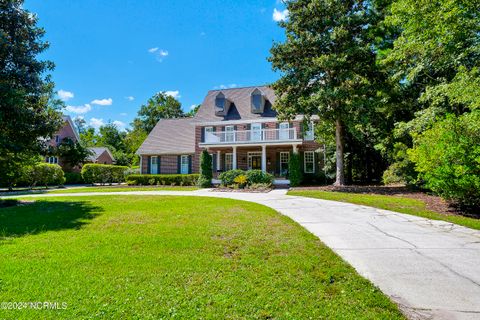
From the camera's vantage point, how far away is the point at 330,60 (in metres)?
Answer: 15.0

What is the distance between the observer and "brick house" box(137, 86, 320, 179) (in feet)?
74.0

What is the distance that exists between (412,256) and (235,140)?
18986mm

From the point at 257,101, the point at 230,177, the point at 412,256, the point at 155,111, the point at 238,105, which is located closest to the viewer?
the point at 412,256

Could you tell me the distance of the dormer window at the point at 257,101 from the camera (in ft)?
→ 80.2

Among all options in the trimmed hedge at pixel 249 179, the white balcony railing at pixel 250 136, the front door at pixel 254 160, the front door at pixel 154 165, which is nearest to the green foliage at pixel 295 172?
the trimmed hedge at pixel 249 179

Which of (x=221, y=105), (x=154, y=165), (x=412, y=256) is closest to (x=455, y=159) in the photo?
(x=412, y=256)

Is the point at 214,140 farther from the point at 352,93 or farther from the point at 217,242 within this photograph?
the point at 217,242

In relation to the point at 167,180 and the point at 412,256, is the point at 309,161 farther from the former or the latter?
the point at 412,256

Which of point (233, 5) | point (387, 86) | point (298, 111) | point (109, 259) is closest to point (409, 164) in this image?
point (387, 86)

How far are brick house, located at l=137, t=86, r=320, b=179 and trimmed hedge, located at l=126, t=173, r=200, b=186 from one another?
242 cm

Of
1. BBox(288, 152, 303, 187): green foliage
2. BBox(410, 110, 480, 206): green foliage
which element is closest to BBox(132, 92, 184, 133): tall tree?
BBox(288, 152, 303, 187): green foliage

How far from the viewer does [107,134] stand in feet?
195

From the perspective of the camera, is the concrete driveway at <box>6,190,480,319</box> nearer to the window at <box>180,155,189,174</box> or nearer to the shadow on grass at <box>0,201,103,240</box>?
the shadow on grass at <box>0,201,103,240</box>

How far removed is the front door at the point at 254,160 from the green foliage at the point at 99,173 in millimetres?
15001
